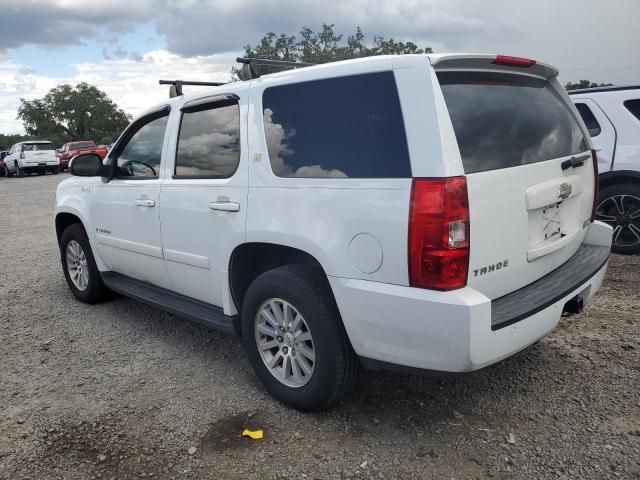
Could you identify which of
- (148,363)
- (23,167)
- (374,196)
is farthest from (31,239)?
(23,167)

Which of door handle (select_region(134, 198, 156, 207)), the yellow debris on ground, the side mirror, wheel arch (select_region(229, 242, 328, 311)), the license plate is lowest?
the yellow debris on ground

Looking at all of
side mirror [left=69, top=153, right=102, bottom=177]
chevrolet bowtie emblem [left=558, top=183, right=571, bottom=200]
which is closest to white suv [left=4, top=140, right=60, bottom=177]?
side mirror [left=69, top=153, right=102, bottom=177]

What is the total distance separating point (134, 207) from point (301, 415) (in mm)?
2094

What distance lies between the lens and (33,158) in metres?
27.8

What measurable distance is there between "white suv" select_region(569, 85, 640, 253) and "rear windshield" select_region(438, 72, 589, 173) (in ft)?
10.2

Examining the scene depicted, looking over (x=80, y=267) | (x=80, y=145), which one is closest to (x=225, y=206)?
(x=80, y=267)

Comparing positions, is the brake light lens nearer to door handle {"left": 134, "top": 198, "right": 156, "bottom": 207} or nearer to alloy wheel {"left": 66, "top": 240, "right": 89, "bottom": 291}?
door handle {"left": 134, "top": 198, "right": 156, "bottom": 207}

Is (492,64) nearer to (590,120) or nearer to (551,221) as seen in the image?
(551,221)

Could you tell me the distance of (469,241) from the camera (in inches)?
94.9

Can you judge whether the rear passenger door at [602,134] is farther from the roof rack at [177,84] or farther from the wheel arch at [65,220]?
the wheel arch at [65,220]

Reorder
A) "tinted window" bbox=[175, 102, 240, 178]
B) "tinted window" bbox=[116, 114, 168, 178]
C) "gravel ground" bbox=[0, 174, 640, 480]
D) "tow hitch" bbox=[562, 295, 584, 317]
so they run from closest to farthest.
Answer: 1. "gravel ground" bbox=[0, 174, 640, 480]
2. "tow hitch" bbox=[562, 295, 584, 317]
3. "tinted window" bbox=[175, 102, 240, 178]
4. "tinted window" bbox=[116, 114, 168, 178]

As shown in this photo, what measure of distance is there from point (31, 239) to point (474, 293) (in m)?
8.75

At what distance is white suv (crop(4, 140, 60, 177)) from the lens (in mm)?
27812

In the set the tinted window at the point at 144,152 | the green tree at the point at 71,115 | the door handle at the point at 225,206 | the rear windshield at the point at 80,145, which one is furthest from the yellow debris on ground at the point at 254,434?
the green tree at the point at 71,115
